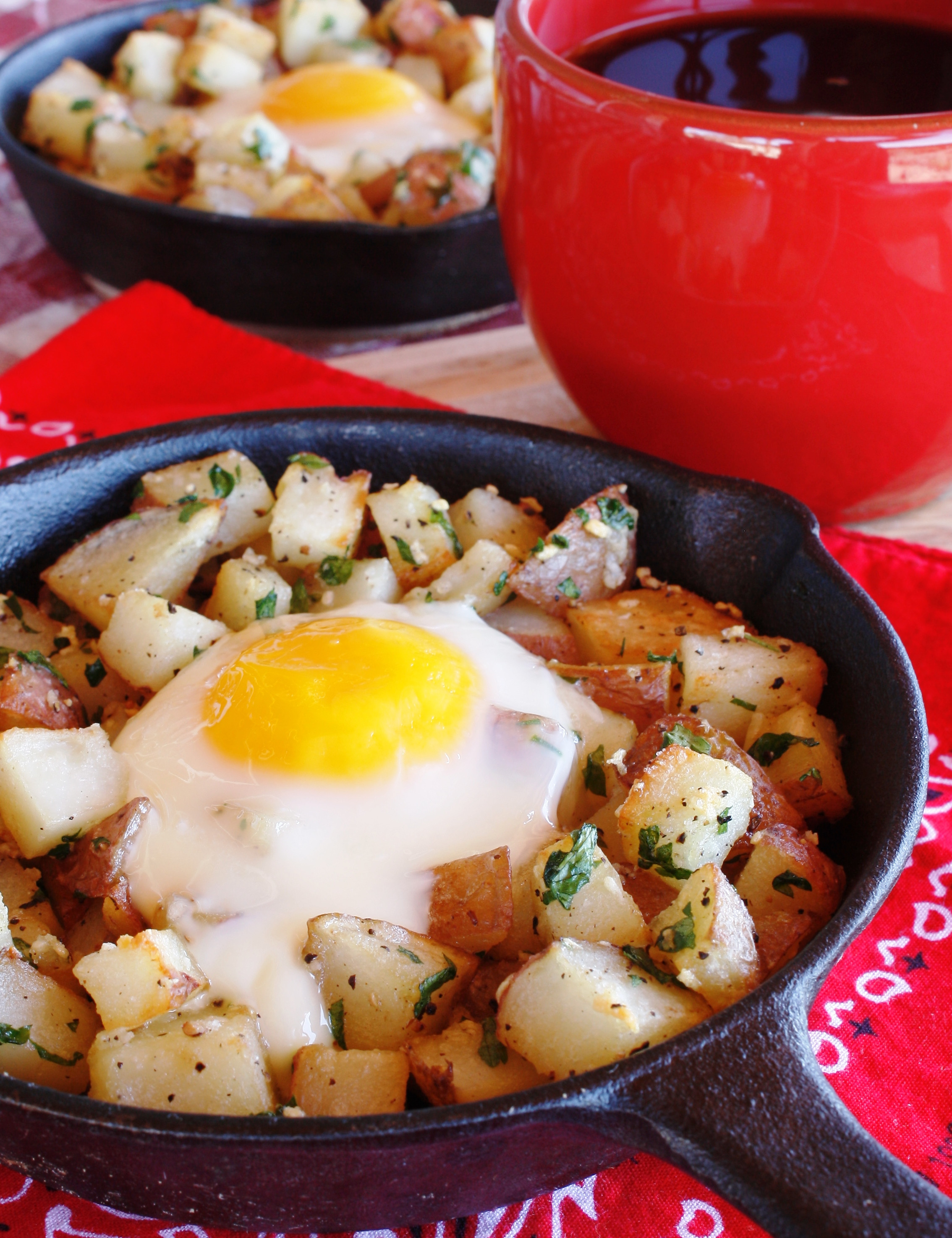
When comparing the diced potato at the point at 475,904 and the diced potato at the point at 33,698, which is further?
the diced potato at the point at 33,698

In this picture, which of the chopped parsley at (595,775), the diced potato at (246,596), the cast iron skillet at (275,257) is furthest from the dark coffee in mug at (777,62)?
the chopped parsley at (595,775)

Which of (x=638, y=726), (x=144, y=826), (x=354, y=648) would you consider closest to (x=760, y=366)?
(x=638, y=726)

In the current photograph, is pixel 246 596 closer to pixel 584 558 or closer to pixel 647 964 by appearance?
pixel 584 558

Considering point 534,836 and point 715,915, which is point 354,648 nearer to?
point 534,836

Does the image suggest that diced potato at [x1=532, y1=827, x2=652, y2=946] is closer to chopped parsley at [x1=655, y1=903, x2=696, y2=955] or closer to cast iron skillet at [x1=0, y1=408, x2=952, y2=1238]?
chopped parsley at [x1=655, y1=903, x2=696, y2=955]

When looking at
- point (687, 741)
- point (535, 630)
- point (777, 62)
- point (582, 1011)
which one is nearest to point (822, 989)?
point (687, 741)

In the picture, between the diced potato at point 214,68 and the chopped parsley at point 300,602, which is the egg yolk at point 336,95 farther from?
the chopped parsley at point 300,602

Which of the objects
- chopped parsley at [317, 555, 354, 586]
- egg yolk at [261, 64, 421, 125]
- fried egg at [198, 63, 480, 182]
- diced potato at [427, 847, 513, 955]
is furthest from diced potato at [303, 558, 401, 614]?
egg yolk at [261, 64, 421, 125]
